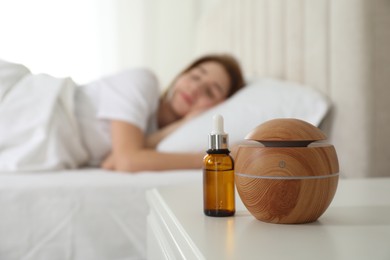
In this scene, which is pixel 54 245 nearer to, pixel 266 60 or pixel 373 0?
pixel 373 0

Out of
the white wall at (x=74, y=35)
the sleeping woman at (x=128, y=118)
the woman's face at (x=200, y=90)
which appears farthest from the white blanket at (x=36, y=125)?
the white wall at (x=74, y=35)

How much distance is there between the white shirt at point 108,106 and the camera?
1.40 m

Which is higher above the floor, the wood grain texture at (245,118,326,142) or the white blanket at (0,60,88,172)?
the wood grain texture at (245,118,326,142)

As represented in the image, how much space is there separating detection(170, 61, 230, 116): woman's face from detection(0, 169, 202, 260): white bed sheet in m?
0.62

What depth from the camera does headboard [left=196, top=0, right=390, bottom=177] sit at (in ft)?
3.61

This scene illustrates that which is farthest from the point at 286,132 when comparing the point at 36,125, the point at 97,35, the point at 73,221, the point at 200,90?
the point at 97,35

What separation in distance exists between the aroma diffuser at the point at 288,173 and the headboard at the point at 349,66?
0.66 metres

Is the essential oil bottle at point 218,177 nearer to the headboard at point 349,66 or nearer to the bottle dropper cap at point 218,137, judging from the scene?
the bottle dropper cap at point 218,137

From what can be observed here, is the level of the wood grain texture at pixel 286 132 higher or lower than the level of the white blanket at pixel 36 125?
higher

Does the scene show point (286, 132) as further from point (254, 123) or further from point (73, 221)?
point (254, 123)

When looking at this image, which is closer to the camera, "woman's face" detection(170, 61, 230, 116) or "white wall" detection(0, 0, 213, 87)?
"woman's face" detection(170, 61, 230, 116)

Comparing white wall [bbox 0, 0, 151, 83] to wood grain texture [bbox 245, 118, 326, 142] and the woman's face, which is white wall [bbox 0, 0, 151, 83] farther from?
wood grain texture [bbox 245, 118, 326, 142]

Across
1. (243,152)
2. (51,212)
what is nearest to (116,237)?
(51,212)

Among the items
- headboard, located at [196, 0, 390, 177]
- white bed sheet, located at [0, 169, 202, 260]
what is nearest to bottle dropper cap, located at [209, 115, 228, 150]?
white bed sheet, located at [0, 169, 202, 260]
